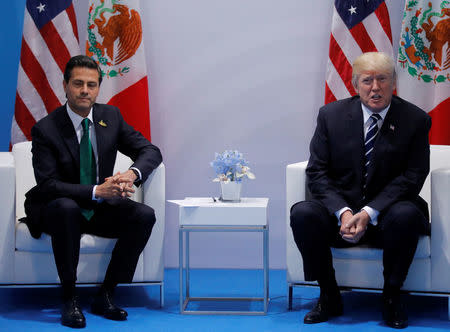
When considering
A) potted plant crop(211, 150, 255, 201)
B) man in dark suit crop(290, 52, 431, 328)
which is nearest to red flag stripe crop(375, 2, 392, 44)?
man in dark suit crop(290, 52, 431, 328)

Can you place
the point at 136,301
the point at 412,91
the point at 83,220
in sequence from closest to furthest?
the point at 83,220, the point at 136,301, the point at 412,91

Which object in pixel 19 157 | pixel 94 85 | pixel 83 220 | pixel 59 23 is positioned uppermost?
pixel 59 23

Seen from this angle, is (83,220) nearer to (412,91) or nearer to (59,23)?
(59,23)

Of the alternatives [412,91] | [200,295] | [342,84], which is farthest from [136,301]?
[412,91]

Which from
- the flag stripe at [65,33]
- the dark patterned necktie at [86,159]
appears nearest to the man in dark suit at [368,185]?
the dark patterned necktie at [86,159]

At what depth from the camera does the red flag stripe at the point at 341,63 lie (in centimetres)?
394

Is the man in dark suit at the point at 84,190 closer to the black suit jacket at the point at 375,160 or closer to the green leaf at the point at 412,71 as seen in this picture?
the black suit jacket at the point at 375,160

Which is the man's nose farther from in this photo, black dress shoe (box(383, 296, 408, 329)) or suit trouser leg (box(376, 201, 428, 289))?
black dress shoe (box(383, 296, 408, 329))

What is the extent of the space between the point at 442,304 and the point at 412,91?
1.33m

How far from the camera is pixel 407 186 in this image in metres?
3.01

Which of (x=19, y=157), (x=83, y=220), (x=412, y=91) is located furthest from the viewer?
(x=412, y=91)

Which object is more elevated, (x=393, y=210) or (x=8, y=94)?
(x=8, y=94)

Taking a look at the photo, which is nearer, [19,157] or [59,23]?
[19,157]

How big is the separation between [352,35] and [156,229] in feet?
5.76
